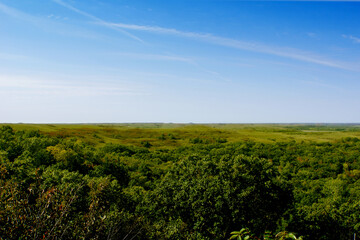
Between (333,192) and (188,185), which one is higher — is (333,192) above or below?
below

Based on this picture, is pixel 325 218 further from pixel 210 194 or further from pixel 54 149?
pixel 54 149

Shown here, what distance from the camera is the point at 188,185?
966 inches

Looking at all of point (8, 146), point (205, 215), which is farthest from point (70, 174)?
point (8, 146)

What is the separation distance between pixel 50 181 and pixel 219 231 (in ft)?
60.6

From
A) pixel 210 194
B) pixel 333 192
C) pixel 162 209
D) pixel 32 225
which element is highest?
pixel 32 225

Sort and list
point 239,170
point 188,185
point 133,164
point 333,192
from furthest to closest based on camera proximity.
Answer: point 133,164 → point 333,192 → point 239,170 → point 188,185

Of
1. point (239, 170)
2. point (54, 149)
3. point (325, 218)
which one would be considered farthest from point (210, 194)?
point (54, 149)

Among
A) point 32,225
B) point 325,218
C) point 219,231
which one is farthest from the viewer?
point 325,218

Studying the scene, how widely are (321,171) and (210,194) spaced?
45844 millimetres

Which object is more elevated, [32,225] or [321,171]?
[32,225]

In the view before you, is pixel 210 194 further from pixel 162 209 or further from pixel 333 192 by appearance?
pixel 333 192

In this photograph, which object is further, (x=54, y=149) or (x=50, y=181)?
(x=54, y=149)

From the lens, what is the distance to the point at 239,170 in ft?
86.6

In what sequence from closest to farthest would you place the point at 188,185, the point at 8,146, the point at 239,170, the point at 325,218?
1. the point at 188,185
2. the point at 239,170
3. the point at 325,218
4. the point at 8,146
